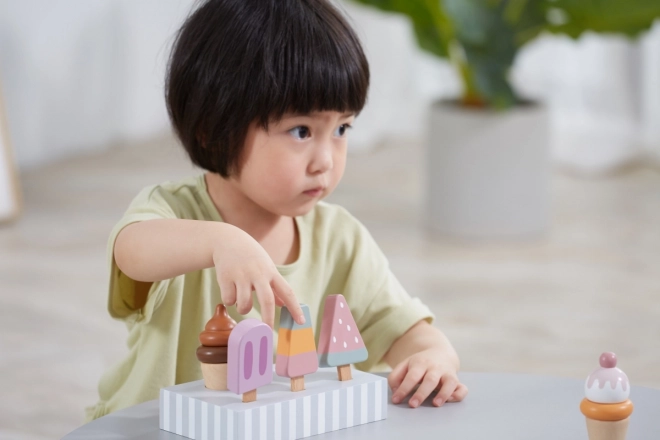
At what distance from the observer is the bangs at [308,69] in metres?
0.88

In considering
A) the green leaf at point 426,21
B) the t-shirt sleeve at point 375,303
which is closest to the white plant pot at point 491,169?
the green leaf at point 426,21

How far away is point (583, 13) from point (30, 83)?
76.2 inches

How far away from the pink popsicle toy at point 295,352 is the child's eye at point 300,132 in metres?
0.21

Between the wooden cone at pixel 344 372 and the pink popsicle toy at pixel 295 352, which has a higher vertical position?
the pink popsicle toy at pixel 295 352

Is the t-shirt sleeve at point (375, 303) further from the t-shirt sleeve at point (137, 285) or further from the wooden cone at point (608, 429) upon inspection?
the wooden cone at point (608, 429)

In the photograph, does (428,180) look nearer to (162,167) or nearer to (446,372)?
(162,167)

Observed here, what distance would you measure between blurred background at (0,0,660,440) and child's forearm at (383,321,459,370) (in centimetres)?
38

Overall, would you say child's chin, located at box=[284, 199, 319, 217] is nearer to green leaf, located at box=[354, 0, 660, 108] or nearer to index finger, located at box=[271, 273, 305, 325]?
index finger, located at box=[271, 273, 305, 325]

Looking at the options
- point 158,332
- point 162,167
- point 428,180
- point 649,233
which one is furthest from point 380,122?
point 158,332

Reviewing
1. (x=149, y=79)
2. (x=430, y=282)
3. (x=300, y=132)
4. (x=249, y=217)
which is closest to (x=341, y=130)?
(x=300, y=132)

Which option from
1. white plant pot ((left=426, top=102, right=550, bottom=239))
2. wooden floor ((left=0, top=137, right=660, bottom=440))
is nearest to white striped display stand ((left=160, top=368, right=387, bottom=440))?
wooden floor ((left=0, top=137, right=660, bottom=440))

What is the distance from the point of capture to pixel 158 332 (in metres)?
0.98

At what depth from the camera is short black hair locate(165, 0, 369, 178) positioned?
0.89m

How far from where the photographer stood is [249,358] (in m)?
0.70
